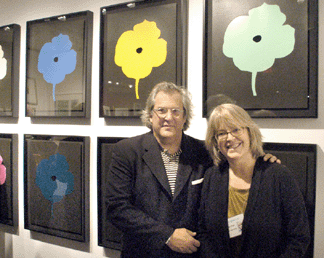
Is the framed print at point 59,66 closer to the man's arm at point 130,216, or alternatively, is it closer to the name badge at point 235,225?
the man's arm at point 130,216

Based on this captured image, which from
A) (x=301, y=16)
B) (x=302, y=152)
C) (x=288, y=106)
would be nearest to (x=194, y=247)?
(x=302, y=152)

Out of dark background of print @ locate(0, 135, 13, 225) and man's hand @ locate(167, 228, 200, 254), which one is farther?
dark background of print @ locate(0, 135, 13, 225)

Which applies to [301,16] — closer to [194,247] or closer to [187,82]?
[187,82]

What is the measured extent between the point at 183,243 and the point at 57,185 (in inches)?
48.1

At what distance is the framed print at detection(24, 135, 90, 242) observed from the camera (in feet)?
6.44

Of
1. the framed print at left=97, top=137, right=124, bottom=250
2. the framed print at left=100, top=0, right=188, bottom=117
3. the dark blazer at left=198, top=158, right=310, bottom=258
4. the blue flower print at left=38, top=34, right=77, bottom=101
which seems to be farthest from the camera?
the blue flower print at left=38, top=34, right=77, bottom=101

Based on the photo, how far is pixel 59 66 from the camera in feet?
6.68

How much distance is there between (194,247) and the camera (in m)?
1.24

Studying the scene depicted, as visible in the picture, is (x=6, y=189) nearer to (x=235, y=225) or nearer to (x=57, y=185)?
(x=57, y=185)

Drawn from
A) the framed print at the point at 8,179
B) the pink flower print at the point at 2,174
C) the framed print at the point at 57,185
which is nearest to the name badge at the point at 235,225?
the framed print at the point at 57,185

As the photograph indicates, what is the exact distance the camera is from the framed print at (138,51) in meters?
1.67

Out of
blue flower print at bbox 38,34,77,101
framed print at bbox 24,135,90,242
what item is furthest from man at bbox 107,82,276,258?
blue flower print at bbox 38,34,77,101

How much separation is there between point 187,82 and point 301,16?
0.69m

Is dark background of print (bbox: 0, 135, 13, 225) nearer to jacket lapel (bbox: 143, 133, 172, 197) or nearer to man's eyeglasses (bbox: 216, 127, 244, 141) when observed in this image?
jacket lapel (bbox: 143, 133, 172, 197)
